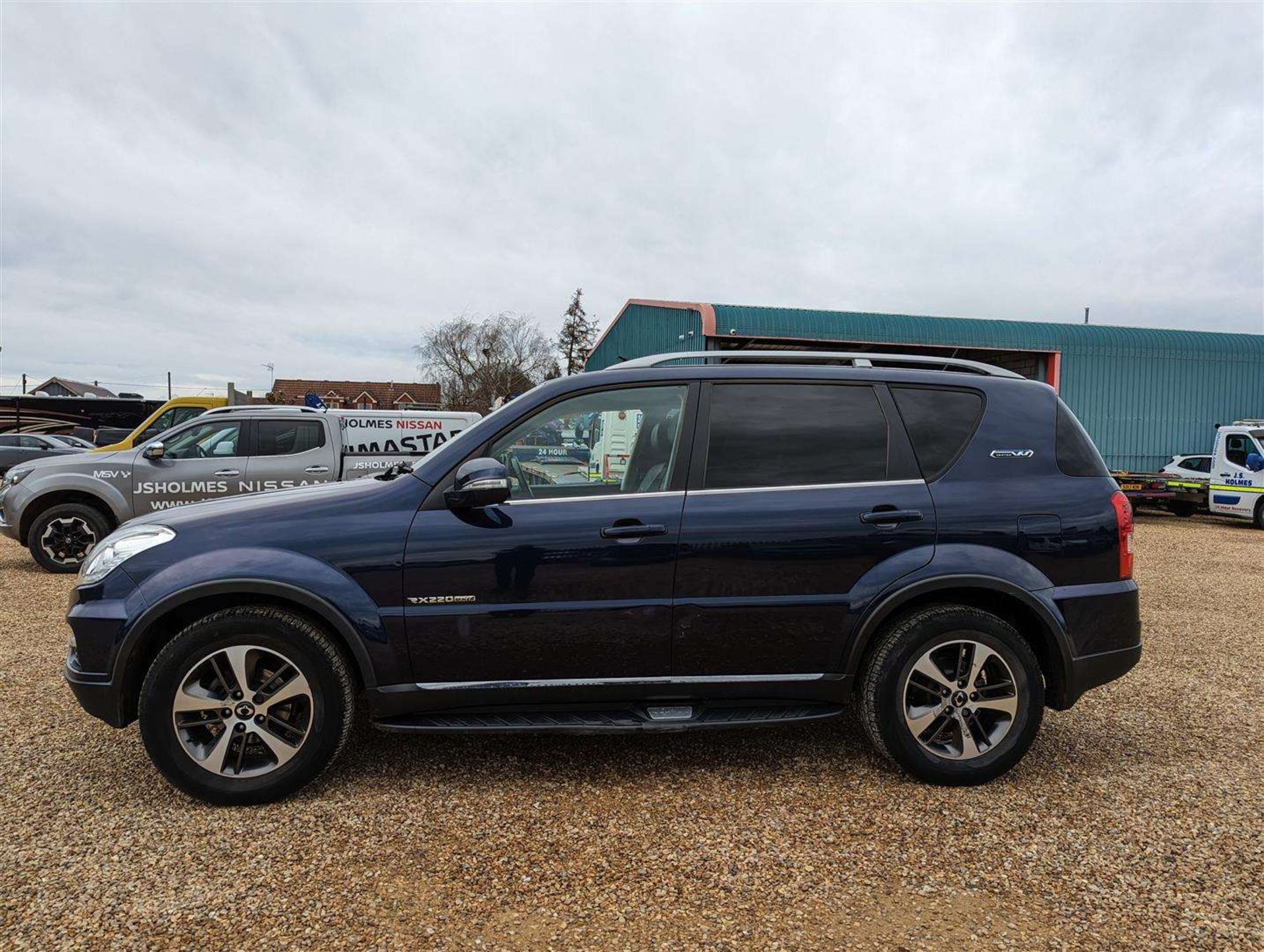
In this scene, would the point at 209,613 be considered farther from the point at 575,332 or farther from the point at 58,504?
the point at 575,332

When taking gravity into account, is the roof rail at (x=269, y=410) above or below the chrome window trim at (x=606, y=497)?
above

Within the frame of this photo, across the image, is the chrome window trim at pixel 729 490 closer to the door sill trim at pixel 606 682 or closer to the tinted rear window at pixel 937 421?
the tinted rear window at pixel 937 421

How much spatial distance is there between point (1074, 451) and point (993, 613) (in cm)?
82

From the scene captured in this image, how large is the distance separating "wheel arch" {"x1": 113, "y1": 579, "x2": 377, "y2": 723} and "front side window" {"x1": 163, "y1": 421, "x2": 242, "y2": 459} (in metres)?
5.76

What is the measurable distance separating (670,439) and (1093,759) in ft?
8.33

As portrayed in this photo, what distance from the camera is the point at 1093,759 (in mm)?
3504

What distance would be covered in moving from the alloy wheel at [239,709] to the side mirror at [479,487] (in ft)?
3.02

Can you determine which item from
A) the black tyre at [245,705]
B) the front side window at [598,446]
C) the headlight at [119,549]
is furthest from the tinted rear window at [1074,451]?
the headlight at [119,549]

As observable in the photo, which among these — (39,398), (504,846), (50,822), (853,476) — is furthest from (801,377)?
(39,398)

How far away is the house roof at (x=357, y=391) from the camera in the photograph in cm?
6212

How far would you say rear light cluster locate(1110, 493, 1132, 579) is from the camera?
3229 mm

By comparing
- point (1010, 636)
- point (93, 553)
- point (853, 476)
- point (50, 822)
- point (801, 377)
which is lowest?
point (50, 822)

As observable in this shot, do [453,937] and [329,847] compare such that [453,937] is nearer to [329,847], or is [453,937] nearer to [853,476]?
[329,847]

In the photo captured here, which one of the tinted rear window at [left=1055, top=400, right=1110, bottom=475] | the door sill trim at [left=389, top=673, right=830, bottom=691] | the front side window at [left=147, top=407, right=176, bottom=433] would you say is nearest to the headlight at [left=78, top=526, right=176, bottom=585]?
the door sill trim at [left=389, top=673, right=830, bottom=691]
